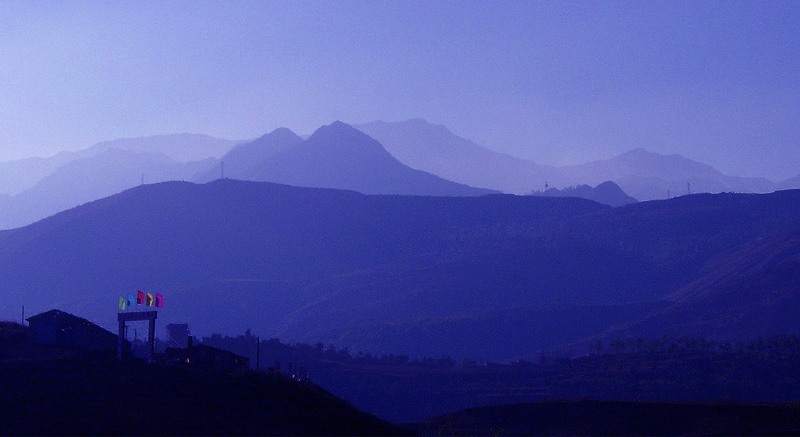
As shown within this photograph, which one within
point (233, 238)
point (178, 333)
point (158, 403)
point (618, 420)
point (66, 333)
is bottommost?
point (618, 420)

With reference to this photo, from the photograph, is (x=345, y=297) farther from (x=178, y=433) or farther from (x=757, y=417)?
(x=178, y=433)

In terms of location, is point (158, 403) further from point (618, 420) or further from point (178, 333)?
point (178, 333)

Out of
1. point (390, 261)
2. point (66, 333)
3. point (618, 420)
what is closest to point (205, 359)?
point (66, 333)

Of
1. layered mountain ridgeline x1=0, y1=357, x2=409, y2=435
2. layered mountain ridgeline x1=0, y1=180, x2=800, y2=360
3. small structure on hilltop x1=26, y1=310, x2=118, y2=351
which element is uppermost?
layered mountain ridgeline x1=0, y1=180, x2=800, y2=360

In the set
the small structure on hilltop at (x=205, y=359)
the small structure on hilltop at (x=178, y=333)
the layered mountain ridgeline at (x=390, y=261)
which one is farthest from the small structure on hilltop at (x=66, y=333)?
the layered mountain ridgeline at (x=390, y=261)

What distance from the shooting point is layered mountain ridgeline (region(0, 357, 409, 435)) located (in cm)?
2312

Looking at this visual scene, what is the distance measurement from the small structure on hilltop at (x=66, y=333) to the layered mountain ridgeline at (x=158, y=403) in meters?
7.17

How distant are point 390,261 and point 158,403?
433 feet

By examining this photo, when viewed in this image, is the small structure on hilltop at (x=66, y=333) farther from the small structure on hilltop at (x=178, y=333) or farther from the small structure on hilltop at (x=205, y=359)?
the small structure on hilltop at (x=178, y=333)

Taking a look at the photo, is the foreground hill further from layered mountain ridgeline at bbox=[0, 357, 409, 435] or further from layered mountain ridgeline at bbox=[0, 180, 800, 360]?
layered mountain ridgeline at bbox=[0, 180, 800, 360]

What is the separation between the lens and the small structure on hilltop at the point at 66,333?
121ft

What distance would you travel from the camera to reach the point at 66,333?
3794cm

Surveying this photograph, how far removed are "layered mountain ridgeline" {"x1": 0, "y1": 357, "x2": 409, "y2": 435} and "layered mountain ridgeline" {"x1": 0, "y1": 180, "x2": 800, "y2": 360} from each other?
72.3m

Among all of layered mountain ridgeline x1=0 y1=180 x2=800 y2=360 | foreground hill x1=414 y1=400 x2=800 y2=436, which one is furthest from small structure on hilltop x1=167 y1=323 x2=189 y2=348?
layered mountain ridgeline x1=0 y1=180 x2=800 y2=360
